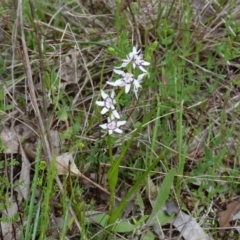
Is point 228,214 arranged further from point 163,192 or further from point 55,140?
point 55,140

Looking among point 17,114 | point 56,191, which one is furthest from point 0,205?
point 17,114

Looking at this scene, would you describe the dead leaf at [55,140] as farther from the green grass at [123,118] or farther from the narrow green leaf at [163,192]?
the narrow green leaf at [163,192]

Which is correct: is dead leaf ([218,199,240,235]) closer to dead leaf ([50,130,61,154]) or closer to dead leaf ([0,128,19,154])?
dead leaf ([50,130,61,154])

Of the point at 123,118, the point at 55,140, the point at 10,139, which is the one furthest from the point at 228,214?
the point at 10,139

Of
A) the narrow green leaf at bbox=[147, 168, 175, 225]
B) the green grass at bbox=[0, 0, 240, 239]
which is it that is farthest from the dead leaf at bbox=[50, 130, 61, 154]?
the narrow green leaf at bbox=[147, 168, 175, 225]

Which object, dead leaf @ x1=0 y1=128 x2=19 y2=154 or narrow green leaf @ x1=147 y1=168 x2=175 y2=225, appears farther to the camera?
dead leaf @ x1=0 y1=128 x2=19 y2=154
